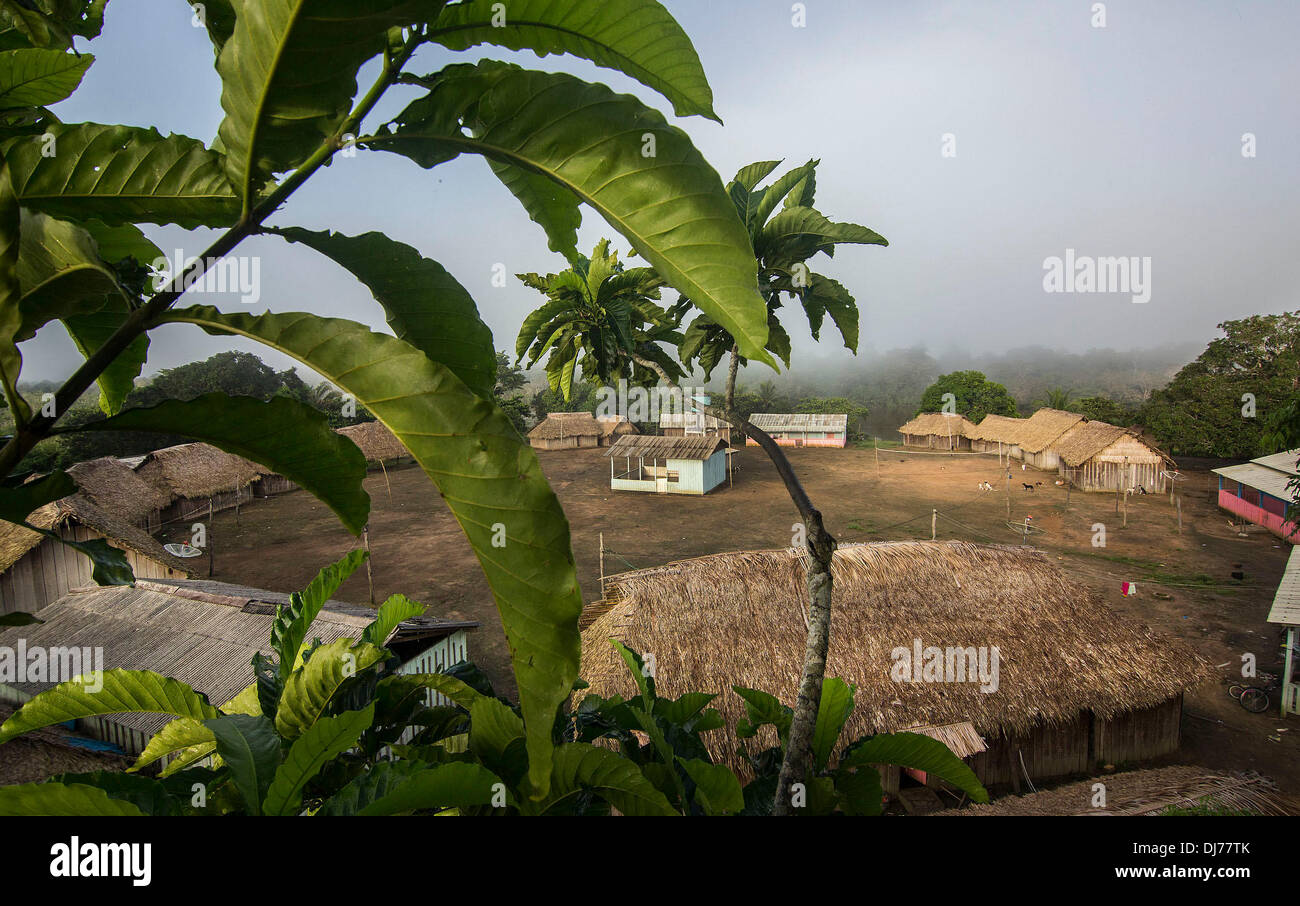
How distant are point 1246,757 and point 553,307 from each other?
1144 centimetres

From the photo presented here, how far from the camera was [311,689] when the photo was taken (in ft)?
6.23

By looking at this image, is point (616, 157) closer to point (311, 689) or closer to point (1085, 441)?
point (311, 689)

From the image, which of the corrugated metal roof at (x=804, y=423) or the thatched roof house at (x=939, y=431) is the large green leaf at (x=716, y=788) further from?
the thatched roof house at (x=939, y=431)

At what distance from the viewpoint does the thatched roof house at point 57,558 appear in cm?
1117

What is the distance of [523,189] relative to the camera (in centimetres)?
113

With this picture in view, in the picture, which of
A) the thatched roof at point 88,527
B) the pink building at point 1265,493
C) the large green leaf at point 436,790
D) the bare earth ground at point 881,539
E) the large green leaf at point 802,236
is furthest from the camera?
the pink building at point 1265,493

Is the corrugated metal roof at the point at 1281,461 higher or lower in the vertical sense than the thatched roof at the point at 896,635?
higher

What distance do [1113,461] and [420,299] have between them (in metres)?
32.4

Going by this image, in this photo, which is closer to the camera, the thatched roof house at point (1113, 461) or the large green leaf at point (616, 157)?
the large green leaf at point (616, 157)

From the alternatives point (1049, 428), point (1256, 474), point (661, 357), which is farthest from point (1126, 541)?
point (661, 357)

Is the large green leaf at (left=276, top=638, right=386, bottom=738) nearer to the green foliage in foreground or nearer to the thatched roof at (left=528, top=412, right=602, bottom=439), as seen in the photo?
the green foliage in foreground

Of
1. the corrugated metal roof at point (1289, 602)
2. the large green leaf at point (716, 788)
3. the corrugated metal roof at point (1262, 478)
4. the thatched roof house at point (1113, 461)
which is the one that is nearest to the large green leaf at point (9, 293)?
the large green leaf at point (716, 788)

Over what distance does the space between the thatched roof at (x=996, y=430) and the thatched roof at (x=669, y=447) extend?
20.1m
